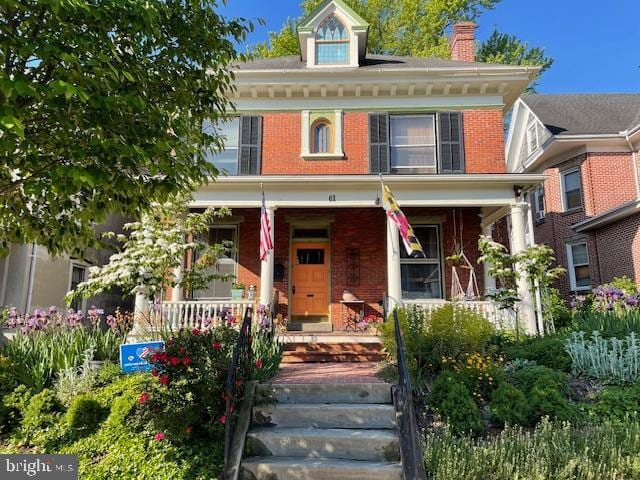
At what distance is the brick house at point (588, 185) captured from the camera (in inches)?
508

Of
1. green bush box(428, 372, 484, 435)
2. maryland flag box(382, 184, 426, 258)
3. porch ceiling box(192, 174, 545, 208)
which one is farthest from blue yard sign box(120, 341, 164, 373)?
porch ceiling box(192, 174, 545, 208)

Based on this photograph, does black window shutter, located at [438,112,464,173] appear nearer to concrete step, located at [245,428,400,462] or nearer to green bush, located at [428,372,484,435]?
green bush, located at [428,372,484,435]

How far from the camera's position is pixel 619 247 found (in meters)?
12.6

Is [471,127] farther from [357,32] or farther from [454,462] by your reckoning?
[454,462]

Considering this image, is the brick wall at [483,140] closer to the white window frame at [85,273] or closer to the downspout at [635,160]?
the downspout at [635,160]

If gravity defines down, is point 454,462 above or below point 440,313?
below

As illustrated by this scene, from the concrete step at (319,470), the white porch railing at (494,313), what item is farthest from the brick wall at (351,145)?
the concrete step at (319,470)

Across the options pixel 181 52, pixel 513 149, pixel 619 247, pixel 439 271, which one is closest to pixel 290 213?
pixel 439 271

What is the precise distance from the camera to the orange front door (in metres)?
11.2

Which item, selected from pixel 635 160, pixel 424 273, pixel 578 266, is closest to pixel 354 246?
pixel 424 273

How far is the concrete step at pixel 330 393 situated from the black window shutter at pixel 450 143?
279 inches

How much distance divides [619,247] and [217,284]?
469 inches

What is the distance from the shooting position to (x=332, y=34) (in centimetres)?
1191

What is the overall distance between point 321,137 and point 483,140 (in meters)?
4.31
